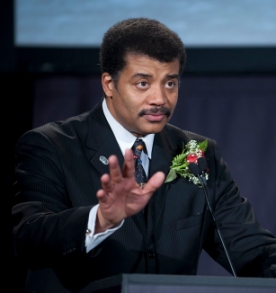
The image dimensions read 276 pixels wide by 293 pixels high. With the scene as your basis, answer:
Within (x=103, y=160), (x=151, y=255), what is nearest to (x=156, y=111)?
(x=103, y=160)

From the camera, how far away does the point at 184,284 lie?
1.80 m

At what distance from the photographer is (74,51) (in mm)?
4090

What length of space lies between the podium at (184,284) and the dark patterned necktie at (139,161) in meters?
0.85

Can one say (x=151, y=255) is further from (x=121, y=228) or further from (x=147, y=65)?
(x=147, y=65)

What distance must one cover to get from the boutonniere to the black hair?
0.98 feet

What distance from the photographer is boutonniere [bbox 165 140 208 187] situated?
2.71 m

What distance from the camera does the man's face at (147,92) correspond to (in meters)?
2.60

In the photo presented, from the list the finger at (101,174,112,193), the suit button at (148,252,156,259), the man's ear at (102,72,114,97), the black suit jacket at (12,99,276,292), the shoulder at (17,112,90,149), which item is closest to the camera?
the finger at (101,174,112,193)

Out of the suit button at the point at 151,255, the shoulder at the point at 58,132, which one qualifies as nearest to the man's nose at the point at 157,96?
the shoulder at the point at 58,132

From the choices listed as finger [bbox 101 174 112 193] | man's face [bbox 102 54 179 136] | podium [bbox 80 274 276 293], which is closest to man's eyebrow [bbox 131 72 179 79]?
man's face [bbox 102 54 179 136]

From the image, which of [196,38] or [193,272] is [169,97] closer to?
[193,272]

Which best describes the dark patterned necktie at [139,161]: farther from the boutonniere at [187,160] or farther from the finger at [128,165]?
the finger at [128,165]

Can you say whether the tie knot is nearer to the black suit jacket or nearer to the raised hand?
the black suit jacket

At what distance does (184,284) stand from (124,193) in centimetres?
32
